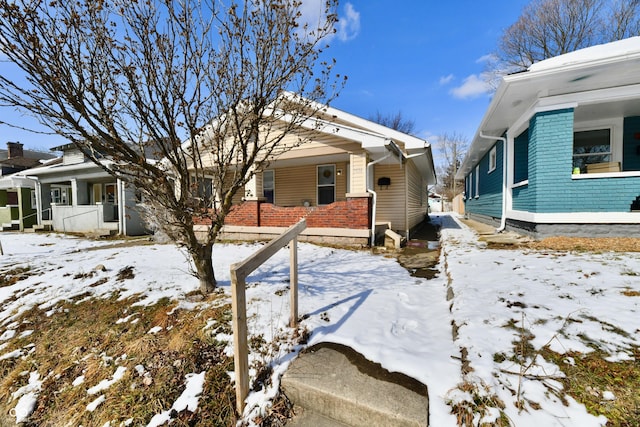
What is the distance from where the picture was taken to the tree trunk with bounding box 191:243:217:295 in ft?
11.6

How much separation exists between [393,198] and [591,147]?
17.6ft

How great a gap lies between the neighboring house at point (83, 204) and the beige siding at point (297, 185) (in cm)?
576

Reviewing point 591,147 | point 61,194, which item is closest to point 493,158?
point 591,147

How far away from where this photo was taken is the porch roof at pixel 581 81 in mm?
4523

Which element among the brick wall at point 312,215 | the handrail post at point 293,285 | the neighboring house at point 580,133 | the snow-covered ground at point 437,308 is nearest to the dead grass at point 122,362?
the snow-covered ground at point 437,308

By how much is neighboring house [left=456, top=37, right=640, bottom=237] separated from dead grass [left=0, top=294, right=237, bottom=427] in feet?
21.5

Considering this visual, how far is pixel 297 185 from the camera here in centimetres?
1065

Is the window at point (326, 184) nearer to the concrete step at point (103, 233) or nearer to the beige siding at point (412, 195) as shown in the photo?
the beige siding at point (412, 195)

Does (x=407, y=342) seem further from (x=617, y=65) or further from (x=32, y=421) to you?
(x=617, y=65)

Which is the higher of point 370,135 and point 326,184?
point 370,135

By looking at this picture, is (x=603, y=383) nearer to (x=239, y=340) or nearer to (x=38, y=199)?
(x=239, y=340)

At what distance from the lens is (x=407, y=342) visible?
2332 millimetres

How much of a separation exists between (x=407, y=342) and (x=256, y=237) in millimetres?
6485

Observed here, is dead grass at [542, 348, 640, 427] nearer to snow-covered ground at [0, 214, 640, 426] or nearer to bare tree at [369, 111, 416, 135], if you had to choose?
snow-covered ground at [0, 214, 640, 426]
